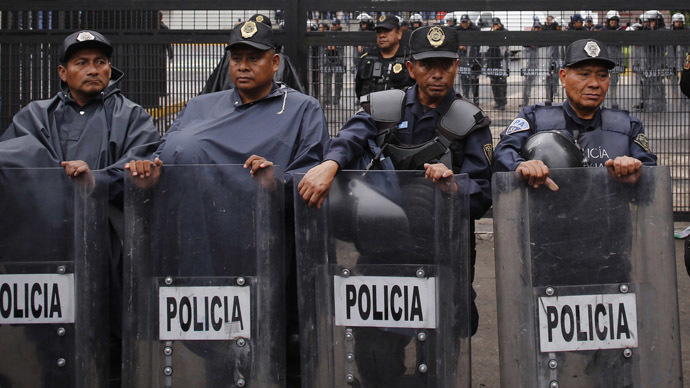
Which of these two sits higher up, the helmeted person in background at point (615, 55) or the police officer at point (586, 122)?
the helmeted person in background at point (615, 55)

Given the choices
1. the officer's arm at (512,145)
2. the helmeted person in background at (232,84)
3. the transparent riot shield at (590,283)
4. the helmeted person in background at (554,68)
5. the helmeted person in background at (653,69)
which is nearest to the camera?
the transparent riot shield at (590,283)

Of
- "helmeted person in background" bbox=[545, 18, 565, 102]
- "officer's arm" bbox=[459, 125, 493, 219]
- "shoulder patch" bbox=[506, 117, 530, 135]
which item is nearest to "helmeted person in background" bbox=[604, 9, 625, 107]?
"helmeted person in background" bbox=[545, 18, 565, 102]

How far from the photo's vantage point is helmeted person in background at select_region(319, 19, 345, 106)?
693 cm

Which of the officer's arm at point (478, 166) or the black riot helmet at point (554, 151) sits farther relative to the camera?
the officer's arm at point (478, 166)

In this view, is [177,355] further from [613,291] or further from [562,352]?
[613,291]

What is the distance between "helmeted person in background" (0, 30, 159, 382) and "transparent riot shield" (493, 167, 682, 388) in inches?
68.0

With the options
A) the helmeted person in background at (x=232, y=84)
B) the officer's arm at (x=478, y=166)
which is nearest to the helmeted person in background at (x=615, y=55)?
the helmeted person in background at (x=232, y=84)

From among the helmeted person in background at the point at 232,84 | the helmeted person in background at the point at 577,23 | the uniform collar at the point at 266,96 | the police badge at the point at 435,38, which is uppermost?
the helmeted person in background at the point at 577,23

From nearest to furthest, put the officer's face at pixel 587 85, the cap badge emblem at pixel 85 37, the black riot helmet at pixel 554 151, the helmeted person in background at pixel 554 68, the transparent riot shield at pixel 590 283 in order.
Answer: the transparent riot shield at pixel 590 283, the black riot helmet at pixel 554 151, the officer's face at pixel 587 85, the cap badge emblem at pixel 85 37, the helmeted person in background at pixel 554 68

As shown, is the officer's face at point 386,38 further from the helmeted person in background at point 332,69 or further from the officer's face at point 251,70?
the officer's face at point 251,70

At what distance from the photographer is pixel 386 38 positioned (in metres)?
6.82

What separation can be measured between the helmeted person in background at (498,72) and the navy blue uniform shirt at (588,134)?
311 cm

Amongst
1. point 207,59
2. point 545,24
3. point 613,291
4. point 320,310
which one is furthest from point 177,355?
point 545,24

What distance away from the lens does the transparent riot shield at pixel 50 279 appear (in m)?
3.07
